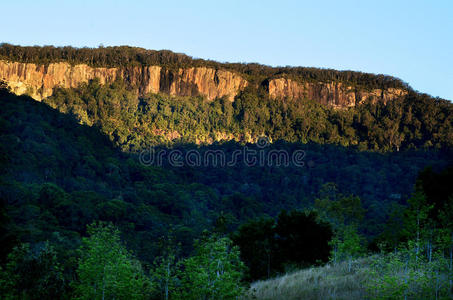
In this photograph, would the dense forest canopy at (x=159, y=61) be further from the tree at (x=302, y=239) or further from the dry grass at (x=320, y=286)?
the dry grass at (x=320, y=286)

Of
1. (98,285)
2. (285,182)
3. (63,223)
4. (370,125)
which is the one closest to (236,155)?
(285,182)

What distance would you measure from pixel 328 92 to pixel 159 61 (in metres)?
50.3

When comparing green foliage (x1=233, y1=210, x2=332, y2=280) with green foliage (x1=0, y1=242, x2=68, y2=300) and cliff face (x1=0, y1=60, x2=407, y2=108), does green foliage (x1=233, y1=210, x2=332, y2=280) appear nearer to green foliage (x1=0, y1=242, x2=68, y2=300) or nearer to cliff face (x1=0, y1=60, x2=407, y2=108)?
green foliage (x1=0, y1=242, x2=68, y2=300)

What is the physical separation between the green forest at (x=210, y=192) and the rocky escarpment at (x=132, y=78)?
115 inches

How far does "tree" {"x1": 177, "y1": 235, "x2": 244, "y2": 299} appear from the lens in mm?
16609

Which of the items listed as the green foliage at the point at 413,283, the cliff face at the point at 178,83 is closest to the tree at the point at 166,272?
the green foliage at the point at 413,283

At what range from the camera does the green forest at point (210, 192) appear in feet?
60.4

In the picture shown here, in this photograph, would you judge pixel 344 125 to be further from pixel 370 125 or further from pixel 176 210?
pixel 176 210

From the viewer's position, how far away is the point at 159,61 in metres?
160

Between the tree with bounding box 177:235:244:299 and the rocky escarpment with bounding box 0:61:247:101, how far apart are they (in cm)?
12501

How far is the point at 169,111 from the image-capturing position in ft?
490

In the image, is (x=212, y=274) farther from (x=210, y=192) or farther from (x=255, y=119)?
(x=255, y=119)

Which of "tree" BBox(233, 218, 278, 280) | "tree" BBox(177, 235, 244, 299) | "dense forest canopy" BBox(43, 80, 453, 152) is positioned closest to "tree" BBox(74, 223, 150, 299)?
"tree" BBox(177, 235, 244, 299)

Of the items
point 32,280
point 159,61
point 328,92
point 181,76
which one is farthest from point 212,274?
point 328,92
